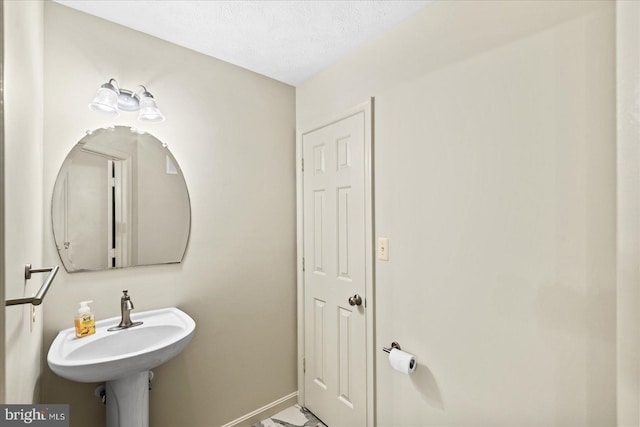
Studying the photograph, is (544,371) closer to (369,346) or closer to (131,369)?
(369,346)

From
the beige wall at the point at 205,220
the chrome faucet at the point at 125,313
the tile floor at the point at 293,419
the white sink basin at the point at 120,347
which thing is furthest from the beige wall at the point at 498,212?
the chrome faucet at the point at 125,313

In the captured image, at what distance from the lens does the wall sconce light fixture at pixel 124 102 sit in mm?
1475

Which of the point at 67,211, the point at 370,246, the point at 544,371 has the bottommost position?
the point at 544,371

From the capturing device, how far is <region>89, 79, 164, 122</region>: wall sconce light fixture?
1475 millimetres

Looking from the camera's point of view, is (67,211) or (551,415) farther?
(67,211)

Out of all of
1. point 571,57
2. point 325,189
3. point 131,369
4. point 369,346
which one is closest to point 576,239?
point 571,57

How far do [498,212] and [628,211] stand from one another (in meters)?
0.40

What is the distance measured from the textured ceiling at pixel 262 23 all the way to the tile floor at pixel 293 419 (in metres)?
2.48

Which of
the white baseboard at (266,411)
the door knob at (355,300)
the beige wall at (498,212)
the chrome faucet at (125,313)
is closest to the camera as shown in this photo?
the beige wall at (498,212)

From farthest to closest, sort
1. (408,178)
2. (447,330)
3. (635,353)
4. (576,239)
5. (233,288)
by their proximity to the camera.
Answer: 1. (233,288)
2. (408,178)
3. (447,330)
4. (576,239)
5. (635,353)

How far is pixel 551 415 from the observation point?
1.11m

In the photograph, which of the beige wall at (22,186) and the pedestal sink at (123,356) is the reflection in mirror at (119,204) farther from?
the pedestal sink at (123,356)

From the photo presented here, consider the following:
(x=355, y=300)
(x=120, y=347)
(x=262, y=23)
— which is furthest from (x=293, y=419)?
(x=262, y=23)

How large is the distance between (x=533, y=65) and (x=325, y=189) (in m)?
→ 1.27
